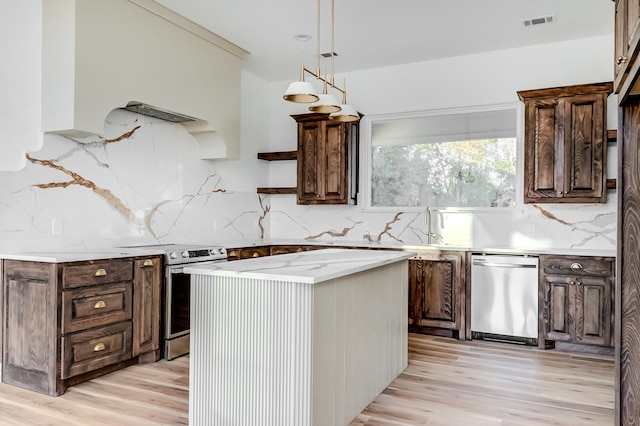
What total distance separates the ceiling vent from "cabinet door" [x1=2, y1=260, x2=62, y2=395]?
13.9ft

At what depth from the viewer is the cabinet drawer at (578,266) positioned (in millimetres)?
4043

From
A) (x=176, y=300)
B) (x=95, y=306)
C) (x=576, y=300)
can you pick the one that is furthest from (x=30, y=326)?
(x=576, y=300)

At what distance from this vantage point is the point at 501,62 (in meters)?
5.00

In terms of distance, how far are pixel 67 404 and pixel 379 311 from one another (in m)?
2.04

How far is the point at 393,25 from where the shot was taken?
14.2 feet

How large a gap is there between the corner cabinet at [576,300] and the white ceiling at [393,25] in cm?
209

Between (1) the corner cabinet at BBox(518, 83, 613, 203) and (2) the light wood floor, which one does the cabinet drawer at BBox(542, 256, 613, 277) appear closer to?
(1) the corner cabinet at BBox(518, 83, 613, 203)

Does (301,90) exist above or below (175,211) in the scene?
above

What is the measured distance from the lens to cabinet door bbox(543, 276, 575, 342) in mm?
4168

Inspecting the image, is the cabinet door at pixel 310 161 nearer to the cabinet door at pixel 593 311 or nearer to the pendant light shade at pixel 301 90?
the pendant light shade at pixel 301 90

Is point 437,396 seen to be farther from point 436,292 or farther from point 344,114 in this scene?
point 344,114

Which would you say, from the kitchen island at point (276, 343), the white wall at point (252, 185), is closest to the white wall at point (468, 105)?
the white wall at point (252, 185)

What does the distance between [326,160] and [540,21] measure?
2.48m

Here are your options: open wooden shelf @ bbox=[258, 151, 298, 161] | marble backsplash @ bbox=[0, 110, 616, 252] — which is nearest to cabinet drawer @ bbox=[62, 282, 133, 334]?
marble backsplash @ bbox=[0, 110, 616, 252]
